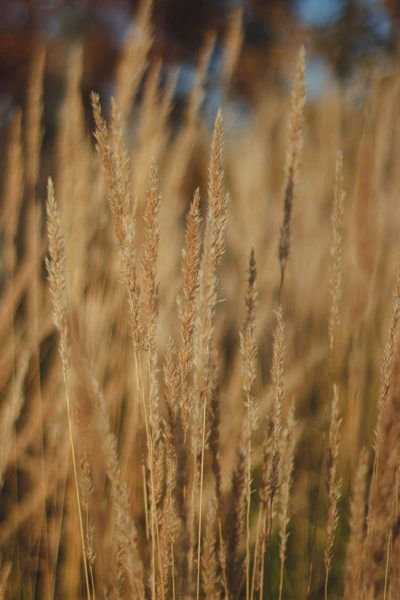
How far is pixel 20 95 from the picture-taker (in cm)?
623

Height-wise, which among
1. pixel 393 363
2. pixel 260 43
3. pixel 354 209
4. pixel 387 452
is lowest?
pixel 387 452

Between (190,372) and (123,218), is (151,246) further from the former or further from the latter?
(190,372)

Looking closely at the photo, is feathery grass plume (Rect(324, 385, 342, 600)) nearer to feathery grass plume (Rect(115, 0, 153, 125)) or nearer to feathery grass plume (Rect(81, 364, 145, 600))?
feathery grass plume (Rect(81, 364, 145, 600))

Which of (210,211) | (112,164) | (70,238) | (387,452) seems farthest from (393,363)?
(70,238)

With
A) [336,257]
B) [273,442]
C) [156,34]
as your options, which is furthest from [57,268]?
[156,34]

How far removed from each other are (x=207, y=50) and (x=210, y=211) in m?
0.97

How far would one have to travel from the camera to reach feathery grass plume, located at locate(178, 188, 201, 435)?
2.69ft

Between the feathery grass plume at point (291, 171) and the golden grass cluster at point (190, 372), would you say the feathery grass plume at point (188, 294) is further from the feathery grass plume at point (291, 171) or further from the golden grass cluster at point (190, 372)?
the feathery grass plume at point (291, 171)

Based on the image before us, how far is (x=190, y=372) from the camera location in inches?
54.7

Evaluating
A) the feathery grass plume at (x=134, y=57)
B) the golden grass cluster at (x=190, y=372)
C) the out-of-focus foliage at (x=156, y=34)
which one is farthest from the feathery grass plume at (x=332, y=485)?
the out-of-focus foliage at (x=156, y=34)

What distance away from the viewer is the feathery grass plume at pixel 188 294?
0.82 m

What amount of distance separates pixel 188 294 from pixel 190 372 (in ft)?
1.86

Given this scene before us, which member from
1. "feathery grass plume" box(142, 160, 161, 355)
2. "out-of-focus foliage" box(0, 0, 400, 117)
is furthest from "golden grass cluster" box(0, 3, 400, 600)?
"out-of-focus foliage" box(0, 0, 400, 117)

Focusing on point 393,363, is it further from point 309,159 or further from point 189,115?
point 309,159
